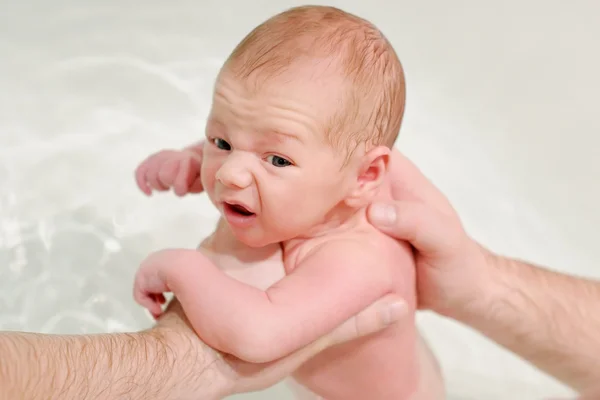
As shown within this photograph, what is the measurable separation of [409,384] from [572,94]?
3.55 ft

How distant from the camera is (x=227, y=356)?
0.88 metres

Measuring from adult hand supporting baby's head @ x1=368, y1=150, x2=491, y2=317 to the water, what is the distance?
52 cm

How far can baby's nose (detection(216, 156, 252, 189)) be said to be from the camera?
827 millimetres

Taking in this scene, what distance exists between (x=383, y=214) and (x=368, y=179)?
6 cm

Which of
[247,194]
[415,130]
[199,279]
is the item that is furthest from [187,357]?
[415,130]

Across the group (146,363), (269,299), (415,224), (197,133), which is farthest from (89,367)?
(197,133)

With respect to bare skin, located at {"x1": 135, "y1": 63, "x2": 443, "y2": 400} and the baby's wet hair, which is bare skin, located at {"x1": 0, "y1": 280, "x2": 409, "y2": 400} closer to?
bare skin, located at {"x1": 135, "y1": 63, "x2": 443, "y2": 400}

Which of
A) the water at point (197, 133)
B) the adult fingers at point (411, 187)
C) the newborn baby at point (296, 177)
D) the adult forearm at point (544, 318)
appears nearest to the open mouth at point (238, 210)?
the newborn baby at point (296, 177)

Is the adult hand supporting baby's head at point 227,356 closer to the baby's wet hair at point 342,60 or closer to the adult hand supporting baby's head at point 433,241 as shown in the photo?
the adult hand supporting baby's head at point 433,241

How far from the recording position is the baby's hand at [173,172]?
1056 millimetres

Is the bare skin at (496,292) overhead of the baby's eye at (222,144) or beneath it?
beneath

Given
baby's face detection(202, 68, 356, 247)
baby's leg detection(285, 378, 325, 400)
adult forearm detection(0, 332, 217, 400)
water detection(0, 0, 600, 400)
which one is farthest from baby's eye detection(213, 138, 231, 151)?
water detection(0, 0, 600, 400)

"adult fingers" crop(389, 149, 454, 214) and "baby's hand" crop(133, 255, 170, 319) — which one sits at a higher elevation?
"adult fingers" crop(389, 149, 454, 214)

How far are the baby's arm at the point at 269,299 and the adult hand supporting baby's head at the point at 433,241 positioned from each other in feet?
0.28
